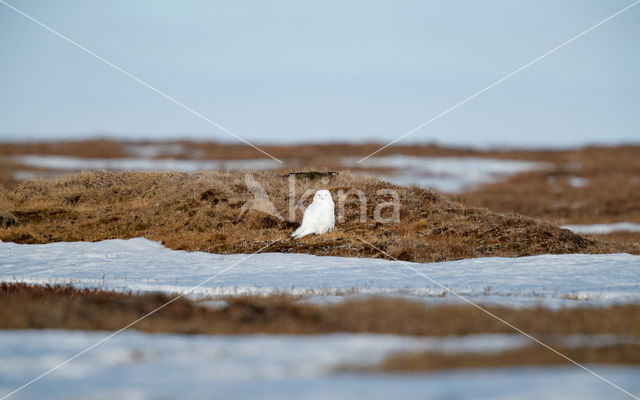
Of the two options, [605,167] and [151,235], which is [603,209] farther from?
[151,235]

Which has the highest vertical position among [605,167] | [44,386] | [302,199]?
[605,167]

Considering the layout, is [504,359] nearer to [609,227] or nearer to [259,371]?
[259,371]

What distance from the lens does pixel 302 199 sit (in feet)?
93.6

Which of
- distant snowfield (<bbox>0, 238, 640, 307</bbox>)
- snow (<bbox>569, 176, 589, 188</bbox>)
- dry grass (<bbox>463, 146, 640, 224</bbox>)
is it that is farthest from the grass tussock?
snow (<bbox>569, 176, 589, 188</bbox>)

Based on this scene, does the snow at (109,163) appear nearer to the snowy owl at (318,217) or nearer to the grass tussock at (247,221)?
the grass tussock at (247,221)

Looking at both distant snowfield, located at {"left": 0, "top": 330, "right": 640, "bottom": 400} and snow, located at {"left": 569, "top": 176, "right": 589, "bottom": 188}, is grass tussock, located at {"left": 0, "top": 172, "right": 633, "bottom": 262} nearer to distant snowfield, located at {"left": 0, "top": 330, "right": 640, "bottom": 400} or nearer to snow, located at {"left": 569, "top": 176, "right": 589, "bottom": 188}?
distant snowfield, located at {"left": 0, "top": 330, "right": 640, "bottom": 400}

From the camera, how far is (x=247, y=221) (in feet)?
83.8

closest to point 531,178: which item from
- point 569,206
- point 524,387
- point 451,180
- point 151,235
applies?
point 451,180

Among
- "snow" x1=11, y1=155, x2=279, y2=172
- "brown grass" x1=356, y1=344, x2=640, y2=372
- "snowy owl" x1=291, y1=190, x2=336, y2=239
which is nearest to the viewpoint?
"brown grass" x1=356, y1=344, x2=640, y2=372

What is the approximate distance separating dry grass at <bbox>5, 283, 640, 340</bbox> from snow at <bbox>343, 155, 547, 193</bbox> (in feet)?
206

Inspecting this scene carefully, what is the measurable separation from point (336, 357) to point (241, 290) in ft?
22.4

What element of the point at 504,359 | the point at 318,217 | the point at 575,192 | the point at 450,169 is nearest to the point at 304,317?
the point at 504,359

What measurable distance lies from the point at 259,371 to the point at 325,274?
9.44 metres

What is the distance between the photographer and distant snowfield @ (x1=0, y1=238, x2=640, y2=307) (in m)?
14.1
